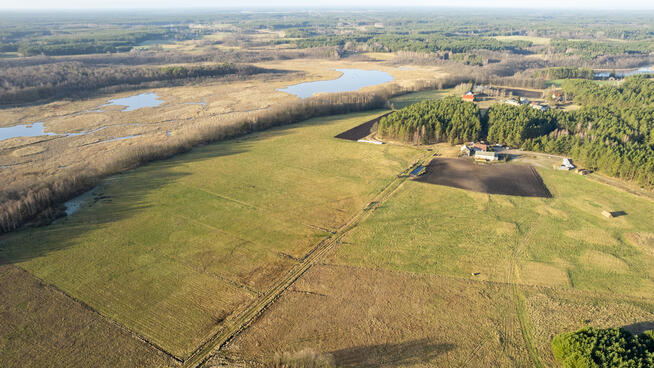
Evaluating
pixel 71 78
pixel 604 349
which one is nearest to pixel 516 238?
pixel 604 349

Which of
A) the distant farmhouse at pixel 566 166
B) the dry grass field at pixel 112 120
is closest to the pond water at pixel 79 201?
the dry grass field at pixel 112 120

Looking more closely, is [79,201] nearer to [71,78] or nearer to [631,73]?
[71,78]

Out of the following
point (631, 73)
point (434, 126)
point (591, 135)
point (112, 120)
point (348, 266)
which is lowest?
point (348, 266)

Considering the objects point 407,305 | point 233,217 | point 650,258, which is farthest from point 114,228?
point 650,258

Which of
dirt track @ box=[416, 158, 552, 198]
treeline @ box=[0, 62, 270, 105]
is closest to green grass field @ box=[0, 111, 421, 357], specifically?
dirt track @ box=[416, 158, 552, 198]

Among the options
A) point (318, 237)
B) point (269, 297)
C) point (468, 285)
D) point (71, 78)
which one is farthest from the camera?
point (71, 78)

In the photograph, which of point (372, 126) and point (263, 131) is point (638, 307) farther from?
point (263, 131)
